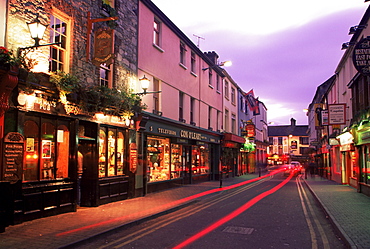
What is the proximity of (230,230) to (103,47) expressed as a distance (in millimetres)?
7351

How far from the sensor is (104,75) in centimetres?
1294

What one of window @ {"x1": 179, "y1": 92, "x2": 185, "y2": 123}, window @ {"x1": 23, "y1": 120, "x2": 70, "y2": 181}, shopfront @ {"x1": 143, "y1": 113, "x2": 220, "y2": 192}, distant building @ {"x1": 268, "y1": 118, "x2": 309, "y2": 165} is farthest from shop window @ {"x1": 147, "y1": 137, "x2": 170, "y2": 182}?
distant building @ {"x1": 268, "y1": 118, "x2": 309, "y2": 165}

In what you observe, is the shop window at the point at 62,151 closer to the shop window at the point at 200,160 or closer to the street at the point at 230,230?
the street at the point at 230,230

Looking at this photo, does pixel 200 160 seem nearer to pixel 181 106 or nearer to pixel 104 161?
pixel 181 106

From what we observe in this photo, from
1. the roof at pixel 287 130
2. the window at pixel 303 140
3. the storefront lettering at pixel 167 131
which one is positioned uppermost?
the roof at pixel 287 130

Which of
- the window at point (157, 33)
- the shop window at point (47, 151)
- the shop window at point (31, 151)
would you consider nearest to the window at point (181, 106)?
the window at point (157, 33)

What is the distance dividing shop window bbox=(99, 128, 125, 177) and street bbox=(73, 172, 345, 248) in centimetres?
342

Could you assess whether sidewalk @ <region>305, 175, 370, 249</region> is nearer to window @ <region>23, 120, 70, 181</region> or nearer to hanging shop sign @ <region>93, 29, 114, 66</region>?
window @ <region>23, 120, 70, 181</region>

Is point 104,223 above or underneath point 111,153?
underneath

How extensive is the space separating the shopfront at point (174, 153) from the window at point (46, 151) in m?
5.71

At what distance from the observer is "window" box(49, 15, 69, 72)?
10273 mm

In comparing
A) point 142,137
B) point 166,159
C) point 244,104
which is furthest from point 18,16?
point 244,104

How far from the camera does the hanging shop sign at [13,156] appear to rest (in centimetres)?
795

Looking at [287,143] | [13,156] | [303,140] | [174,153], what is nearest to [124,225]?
[13,156]
